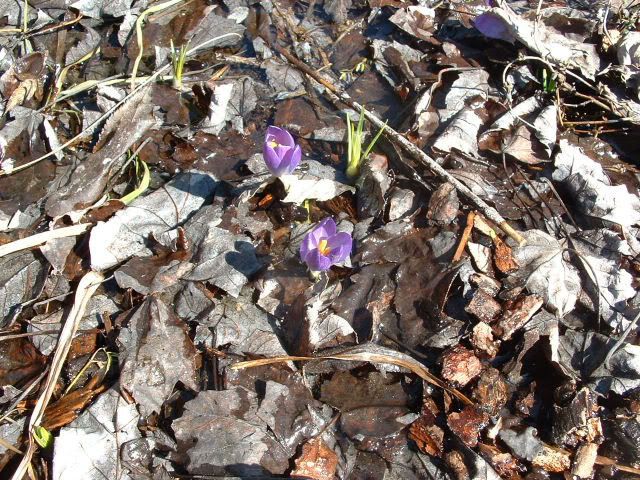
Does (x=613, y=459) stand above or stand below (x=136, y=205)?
below

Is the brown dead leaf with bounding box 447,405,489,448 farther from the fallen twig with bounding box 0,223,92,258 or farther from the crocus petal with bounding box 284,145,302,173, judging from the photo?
the fallen twig with bounding box 0,223,92,258

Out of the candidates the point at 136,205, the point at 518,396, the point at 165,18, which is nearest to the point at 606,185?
the point at 518,396

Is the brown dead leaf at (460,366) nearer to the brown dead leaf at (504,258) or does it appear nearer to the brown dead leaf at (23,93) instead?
the brown dead leaf at (504,258)

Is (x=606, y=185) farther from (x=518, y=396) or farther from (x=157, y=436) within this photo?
(x=157, y=436)

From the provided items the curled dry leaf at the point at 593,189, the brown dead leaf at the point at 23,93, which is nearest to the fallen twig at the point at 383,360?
the curled dry leaf at the point at 593,189

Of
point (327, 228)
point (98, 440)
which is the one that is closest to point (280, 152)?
point (327, 228)

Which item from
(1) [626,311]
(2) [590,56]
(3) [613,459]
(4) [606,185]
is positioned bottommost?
(3) [613,459]

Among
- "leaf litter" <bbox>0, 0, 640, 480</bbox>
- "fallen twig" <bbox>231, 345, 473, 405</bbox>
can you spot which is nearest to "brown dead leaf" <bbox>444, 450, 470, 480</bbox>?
"leaf litter" <bbox>0, 0, 640, 480</bbox>

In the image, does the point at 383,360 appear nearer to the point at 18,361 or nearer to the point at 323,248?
the point at 323,248
